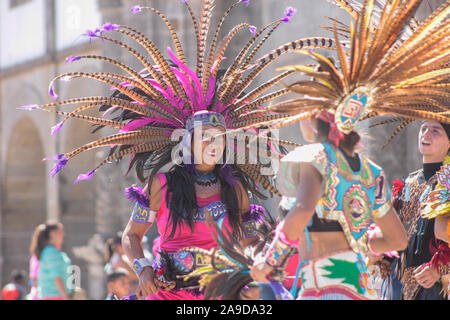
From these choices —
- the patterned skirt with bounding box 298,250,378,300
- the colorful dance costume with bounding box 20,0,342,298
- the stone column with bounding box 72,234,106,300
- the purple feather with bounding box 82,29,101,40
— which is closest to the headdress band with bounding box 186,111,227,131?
the colorful dance costume with bounding box 20,0,342,298

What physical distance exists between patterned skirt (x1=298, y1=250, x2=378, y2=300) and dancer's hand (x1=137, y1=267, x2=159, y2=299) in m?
1.11

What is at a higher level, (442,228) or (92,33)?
→ (92,33)

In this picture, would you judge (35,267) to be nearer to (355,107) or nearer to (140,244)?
(140,244)

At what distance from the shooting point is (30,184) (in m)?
20.2

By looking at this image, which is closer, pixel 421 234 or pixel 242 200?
pixel 242 200

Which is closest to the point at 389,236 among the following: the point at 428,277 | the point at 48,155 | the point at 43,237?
the point at 428,277

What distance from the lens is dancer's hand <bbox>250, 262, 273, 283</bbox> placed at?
A: 3.47m

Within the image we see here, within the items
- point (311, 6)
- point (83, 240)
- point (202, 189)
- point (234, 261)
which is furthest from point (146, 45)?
point (83, 240)

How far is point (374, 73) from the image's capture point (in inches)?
143

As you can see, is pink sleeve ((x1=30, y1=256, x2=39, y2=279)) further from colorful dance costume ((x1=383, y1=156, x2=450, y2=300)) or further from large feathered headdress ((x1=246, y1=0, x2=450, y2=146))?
large feathered headdress ((x1=246, y1=0, x2=450, y2=146))

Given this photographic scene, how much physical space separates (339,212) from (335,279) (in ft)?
0.86

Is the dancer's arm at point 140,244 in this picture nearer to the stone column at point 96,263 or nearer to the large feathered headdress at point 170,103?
the large feathered headdress at point 170,103

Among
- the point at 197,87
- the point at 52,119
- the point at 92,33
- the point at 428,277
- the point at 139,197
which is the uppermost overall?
the point at 52,119

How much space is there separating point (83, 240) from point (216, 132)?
14.1 m
